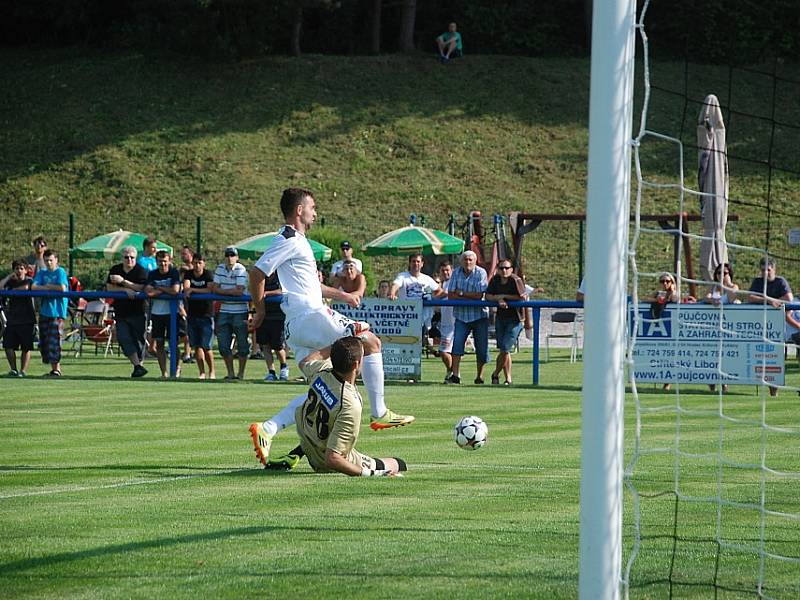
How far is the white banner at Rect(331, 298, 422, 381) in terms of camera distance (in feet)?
69.2

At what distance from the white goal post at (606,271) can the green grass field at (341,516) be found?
2.74ft

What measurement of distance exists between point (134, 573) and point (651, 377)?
13.8m

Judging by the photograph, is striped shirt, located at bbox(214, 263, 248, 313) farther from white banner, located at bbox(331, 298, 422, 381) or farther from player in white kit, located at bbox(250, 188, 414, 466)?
player in white kit, located at bbox(250, 188, 414, 466)

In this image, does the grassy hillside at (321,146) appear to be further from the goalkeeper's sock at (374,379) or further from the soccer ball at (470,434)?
the soccer ball at (470,434)

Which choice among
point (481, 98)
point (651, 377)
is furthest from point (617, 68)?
point (481, 98)

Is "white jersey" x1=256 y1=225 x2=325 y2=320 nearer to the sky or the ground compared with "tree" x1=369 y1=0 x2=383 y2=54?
A: nearer to the ground

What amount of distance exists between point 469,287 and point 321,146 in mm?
29666

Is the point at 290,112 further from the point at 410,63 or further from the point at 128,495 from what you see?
the point at 128,495

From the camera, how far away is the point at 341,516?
7.59m

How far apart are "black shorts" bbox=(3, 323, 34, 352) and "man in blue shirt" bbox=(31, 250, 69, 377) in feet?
0.80

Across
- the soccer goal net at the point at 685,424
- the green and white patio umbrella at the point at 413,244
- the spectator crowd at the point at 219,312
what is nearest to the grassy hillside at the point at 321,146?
the green and white patio umbrella at the point at 413,244

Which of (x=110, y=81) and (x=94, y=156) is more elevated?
(x=110, y=81)

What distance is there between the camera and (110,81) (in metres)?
54.4

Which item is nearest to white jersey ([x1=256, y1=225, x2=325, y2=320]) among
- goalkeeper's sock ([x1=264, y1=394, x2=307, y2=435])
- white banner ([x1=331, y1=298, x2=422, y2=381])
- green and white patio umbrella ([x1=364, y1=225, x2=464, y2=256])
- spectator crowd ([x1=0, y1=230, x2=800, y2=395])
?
goalkeeper's sock ([x1=264, y1=394, x2=307, y2=435])
